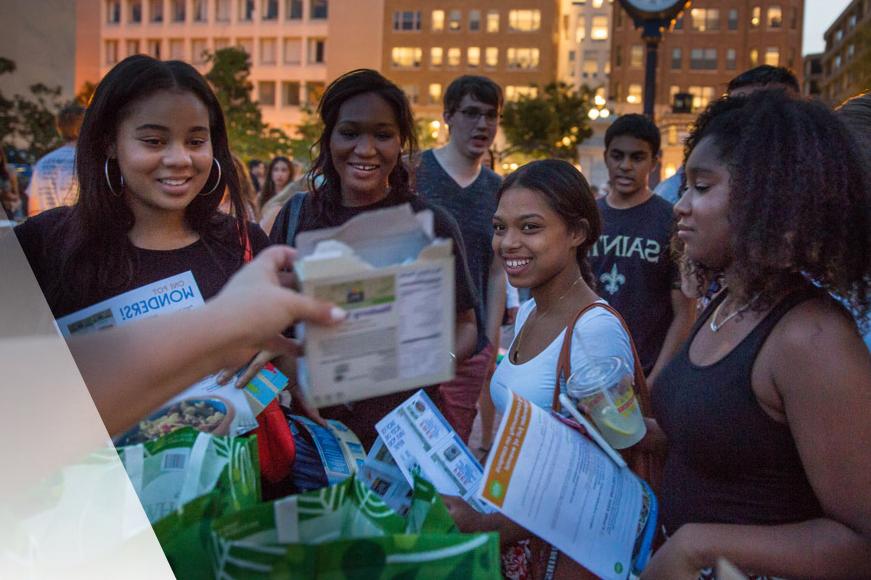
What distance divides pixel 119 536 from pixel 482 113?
137 inches

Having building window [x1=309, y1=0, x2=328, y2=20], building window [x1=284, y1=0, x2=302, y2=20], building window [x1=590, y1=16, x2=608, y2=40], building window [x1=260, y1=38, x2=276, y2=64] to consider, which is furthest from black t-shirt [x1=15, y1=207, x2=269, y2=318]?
building window [x1=590, y1=16, x2=608, y2=40]

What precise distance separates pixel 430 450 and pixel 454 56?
66.8 metres

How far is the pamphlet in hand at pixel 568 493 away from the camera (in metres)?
1.25

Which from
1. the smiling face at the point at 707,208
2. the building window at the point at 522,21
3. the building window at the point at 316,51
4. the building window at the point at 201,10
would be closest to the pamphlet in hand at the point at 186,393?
the smiling face at the point at 707,208

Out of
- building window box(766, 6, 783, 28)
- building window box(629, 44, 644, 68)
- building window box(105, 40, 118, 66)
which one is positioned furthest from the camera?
building window box(629, 44, 644, 68)

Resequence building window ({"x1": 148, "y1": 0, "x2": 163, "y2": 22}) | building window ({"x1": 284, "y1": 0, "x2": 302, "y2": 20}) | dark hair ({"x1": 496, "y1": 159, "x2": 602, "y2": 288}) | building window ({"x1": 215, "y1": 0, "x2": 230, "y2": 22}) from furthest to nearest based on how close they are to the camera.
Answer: building window ({"x1": 284, "y1": 0, "x2": 302, "y2": 20}), building window ({"x1": 215, "y1": 0, "x2": 230, "y2": 22}), building window ({"x1": 148, "y1": 0, "x2": 163, "y2": 22}), dark hair ({"x1": 496, "y1": 159, "x2": 602, "y2": 288})

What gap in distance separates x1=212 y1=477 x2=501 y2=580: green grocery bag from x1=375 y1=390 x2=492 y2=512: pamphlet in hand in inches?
12.5

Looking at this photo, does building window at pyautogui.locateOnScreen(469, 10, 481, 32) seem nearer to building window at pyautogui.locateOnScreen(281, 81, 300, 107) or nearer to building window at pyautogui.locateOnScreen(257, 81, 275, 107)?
building window at pyautogui.locateOnScreen(281, 81, 300, 107)

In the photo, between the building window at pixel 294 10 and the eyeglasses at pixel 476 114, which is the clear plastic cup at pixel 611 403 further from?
the building window at pixel 294 10

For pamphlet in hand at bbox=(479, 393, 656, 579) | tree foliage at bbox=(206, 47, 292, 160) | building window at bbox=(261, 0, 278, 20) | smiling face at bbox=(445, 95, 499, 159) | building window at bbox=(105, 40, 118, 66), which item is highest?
building window at bbox=(261, 0, 278, 20)

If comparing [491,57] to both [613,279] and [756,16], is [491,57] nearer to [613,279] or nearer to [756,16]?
[756,16]

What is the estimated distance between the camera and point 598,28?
87.1 m

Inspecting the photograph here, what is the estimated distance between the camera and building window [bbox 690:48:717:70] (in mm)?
76562

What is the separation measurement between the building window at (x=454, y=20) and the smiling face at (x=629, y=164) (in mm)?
63264
